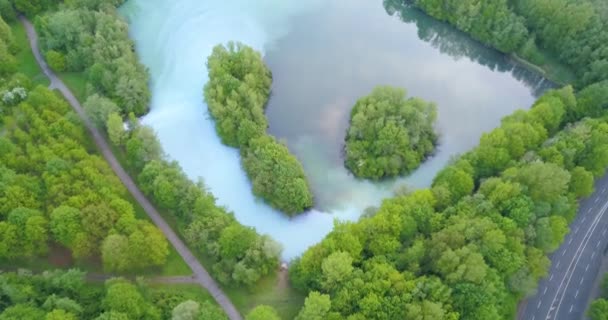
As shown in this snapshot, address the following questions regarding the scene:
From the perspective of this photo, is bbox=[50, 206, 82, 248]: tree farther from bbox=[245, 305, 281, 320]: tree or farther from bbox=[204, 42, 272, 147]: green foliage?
bbox=[204, 42, 272, 147]: green foliage

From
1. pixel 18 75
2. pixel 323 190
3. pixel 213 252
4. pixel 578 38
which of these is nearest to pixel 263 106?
pixel 323 190

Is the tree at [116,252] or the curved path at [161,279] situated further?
the curved path at [161,279]

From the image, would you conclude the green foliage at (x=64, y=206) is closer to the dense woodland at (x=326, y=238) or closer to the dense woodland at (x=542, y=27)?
the dense woodland at (x=326, y=238)

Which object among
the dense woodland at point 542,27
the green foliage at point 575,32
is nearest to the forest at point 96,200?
the dense woodland at point 542,27

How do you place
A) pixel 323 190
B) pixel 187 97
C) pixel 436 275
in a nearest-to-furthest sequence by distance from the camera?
pixel 436 275
pixel 323 190
pixel 187 97

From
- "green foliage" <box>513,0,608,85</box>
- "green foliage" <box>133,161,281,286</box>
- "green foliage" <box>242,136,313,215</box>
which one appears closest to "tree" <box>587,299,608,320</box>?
"green foliage" <box>242,136,313,215</box>

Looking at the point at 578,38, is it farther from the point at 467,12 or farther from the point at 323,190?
the point at 323,190
